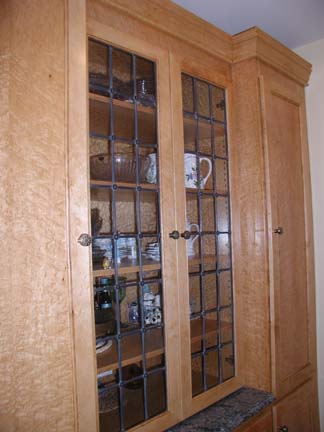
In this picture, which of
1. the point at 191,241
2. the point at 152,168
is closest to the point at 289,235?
the point at 191,241

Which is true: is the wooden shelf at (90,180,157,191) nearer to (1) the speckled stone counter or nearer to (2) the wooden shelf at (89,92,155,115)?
(2) the wooden shelf at (89,92,155,115)

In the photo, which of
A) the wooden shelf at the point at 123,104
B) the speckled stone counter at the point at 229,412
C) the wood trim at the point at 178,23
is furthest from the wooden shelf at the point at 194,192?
the speckled stone counter at the point at 229,412

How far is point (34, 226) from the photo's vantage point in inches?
34.2

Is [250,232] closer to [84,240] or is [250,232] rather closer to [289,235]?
[289,235]

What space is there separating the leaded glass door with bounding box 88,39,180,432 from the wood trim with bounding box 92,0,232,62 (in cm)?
13

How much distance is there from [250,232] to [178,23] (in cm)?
86

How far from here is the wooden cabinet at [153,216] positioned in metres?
0.88

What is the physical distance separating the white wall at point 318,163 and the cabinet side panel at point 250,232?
0.48 m

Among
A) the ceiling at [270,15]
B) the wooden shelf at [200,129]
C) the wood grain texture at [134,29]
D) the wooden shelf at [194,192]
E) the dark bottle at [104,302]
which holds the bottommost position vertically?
the dark bottle at [104,302]

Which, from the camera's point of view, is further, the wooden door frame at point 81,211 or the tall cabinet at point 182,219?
the tall cabinet at point 182,219

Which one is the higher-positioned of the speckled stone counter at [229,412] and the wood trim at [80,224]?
the wood trim at [80,224]

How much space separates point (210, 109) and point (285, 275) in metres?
0.79

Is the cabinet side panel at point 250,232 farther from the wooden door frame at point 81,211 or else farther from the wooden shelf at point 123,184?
the wooden door frame at point 81,211

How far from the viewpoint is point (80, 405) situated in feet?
2.99
